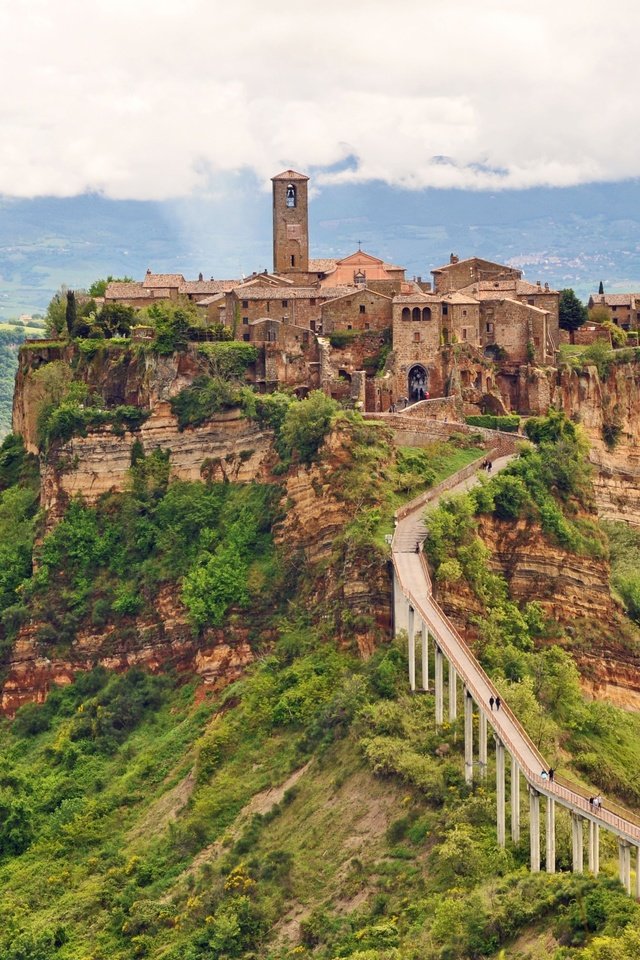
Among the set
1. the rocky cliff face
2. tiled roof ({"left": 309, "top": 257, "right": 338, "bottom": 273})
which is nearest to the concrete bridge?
the rocky cliff face

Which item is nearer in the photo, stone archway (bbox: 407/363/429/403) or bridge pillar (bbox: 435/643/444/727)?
bridge pillar (bbox: 435/643/444/727)

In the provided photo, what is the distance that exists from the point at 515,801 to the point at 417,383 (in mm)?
31821

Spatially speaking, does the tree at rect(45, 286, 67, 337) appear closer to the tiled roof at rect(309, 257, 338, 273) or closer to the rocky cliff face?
the tiled roof at rect(309, 257, 338, 273)

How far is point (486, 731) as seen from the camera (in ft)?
176

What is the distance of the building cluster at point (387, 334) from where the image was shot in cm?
7856

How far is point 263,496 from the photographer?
72875 mm

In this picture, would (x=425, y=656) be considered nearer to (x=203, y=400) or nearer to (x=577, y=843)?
(x=577, y=843)

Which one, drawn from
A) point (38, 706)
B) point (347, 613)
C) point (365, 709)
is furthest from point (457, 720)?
point (38, 706)

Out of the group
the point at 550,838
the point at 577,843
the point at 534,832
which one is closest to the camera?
the point at 577,843

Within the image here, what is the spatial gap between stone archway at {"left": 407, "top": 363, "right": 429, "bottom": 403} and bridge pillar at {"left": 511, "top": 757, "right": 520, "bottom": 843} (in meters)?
30.9

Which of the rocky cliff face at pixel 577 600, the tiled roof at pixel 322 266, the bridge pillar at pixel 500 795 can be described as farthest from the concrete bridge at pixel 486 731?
the tiled roof at pixel 322 266

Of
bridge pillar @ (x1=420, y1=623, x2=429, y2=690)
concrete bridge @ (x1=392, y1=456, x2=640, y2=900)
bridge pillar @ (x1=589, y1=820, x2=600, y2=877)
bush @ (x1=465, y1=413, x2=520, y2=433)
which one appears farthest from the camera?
bush @ (x1=465, y1=413, x2=520, y2=433)

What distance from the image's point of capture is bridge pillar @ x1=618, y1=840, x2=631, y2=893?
45.6 metres

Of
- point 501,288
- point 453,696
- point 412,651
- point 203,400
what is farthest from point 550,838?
point 501,288
